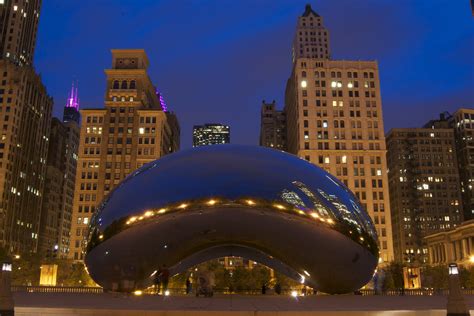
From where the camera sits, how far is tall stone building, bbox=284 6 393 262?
99.9 metres

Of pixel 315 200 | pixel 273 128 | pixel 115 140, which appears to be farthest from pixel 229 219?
pixel 273 128

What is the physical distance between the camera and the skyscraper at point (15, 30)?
132 meters

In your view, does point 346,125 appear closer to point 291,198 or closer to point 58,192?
point 291,198

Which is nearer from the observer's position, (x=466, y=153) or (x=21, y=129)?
(x=21, y=129)

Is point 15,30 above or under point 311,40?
under

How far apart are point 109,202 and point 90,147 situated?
105953 mm

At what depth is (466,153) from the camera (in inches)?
6235

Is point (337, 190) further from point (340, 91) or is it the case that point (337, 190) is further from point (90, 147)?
point (90, 147)

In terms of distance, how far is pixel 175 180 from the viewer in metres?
12.3

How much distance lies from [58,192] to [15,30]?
Result: 54307 mm

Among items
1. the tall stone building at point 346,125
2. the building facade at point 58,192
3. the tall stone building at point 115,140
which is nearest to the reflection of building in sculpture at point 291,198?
the tall stone building at point 346,125

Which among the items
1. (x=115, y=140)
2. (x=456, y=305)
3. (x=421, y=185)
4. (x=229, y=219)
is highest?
(x=115, y=140)

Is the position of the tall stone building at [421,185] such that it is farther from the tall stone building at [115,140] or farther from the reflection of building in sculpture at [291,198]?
the reflection of building in sculpture at [291,198]

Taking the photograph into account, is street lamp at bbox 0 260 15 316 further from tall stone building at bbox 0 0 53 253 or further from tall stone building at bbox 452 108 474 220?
tall stone building at bbox 452 108 474 220
